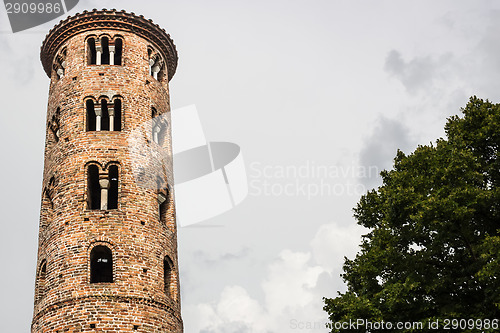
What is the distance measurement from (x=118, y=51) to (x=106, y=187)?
813 centimetres

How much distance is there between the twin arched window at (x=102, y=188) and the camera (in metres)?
26.7

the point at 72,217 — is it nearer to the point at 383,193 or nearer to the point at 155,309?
the point at 155,309

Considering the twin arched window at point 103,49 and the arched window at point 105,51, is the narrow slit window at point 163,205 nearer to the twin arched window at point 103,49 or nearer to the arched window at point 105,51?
the twin arched window at point 103,49

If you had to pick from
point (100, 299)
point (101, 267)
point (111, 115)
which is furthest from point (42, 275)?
point (111, 115)

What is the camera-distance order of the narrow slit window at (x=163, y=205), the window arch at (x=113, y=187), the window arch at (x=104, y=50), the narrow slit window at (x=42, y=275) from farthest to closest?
the window arch at (x=104, y=50) < the narrow slit window at (x=163, y=205) < the window arch at (x=113, y=187) < the narrow slit window at (x=42, y=275)

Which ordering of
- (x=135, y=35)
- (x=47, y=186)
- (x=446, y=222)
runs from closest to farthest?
(x=446, y=222) < (x=47, y=186) < (x=135, y=35)

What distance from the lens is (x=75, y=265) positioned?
24547 mm

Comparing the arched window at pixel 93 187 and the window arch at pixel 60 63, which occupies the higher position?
the window arch at pixel 60 63

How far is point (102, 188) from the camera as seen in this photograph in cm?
2669

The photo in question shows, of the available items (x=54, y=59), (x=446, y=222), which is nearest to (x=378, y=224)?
(x=446, y=222)

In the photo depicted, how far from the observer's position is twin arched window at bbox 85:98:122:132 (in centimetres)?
2858

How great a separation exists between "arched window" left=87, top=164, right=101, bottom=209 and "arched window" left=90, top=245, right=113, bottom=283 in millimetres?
1988

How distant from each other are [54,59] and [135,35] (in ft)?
13.3

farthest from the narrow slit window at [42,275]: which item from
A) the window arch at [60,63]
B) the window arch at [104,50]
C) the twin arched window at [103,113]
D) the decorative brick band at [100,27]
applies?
the decorative brick band at [100,27]
